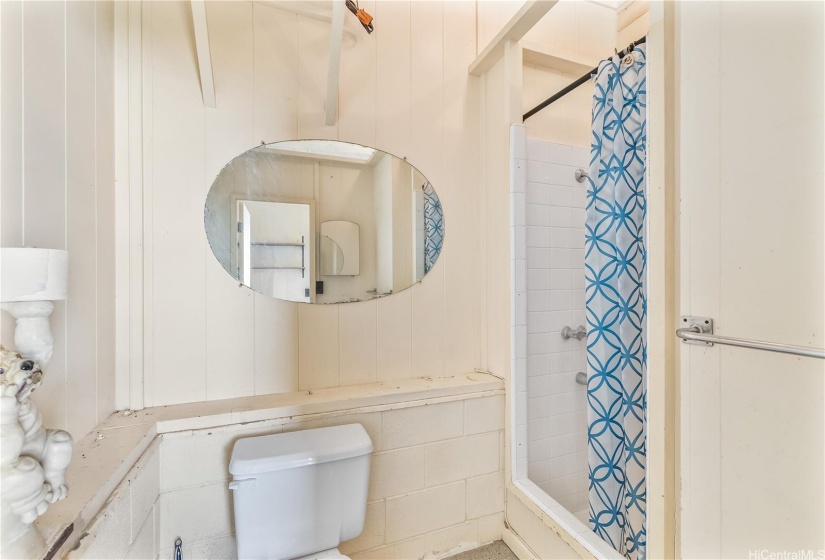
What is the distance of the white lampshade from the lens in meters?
0.54

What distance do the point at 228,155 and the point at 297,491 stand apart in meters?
1.08

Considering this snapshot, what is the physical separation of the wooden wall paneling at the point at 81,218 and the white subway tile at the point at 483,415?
3.80 feet

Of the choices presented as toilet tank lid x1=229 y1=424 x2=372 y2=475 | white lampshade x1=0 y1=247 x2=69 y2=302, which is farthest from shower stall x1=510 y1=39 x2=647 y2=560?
white lampshade x1=0 y1=247 x2=69 y2=302

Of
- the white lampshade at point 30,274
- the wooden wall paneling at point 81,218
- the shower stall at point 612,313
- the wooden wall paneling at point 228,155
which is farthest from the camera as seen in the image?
the wooden wall paneling at point 228,155

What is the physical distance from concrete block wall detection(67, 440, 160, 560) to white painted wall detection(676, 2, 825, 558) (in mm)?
1302

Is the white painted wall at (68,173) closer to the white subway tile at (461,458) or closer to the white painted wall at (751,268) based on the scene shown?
the white subway tile at (461,458)

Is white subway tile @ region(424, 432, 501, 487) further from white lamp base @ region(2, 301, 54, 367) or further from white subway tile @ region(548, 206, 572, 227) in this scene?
white lamp base @ region(2, 301, 54, 367)

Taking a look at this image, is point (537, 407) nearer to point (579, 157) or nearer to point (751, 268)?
point (751, 268)

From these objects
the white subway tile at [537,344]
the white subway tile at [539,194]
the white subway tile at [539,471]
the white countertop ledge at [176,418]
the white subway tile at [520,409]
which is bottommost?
the white subway tile at [539,471]

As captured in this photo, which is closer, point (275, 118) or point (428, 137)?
point (275, 118)

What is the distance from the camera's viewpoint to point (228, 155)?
47.5 inches

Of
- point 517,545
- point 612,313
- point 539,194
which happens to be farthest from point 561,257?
point 517,545

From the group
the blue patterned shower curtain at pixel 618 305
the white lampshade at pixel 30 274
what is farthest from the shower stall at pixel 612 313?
the white lampshade at pixel 30 274

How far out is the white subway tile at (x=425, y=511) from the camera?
1.26m
